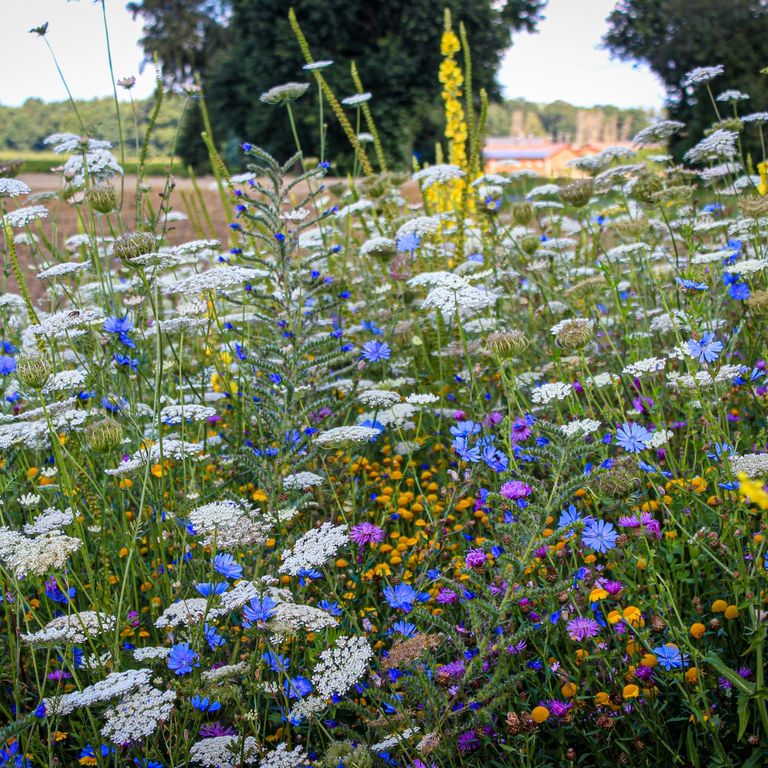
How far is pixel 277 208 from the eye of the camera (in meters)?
2.64

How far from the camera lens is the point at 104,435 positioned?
2.11 meters

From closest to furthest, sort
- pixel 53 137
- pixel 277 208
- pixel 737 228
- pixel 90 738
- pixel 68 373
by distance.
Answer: pixel 90 738, pixel 68 373, pixel 277 208, pixel 737 228, pixel 53 137

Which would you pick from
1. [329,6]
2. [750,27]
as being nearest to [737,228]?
[750,27]

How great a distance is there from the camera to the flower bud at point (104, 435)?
6.93ft

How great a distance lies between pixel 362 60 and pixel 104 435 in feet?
70.4

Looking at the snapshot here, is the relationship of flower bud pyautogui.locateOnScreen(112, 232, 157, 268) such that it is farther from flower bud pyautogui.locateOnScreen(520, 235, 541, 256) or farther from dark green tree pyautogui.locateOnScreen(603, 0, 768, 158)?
dark green tree pyautogui.locateOnScreen(603, 0, 768, 158)

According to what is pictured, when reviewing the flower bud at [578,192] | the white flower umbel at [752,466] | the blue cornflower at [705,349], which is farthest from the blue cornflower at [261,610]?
the flower bud at [578,192]

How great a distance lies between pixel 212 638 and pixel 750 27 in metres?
17.9

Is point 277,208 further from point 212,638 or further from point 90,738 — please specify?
point 90,738

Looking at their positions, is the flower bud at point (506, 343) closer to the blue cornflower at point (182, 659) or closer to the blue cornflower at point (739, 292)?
the blue cornflower at point (739, 292)

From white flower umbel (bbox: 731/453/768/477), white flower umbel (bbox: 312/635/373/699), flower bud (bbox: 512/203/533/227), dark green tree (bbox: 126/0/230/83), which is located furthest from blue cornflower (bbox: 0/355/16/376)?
dark green tree (bbox: 126/0/230/83)

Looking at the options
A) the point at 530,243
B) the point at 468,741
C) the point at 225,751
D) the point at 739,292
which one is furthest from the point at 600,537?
the point at 530,243

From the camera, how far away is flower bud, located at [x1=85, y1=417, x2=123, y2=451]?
211cm

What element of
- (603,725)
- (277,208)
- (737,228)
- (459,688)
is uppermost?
(277,208)
